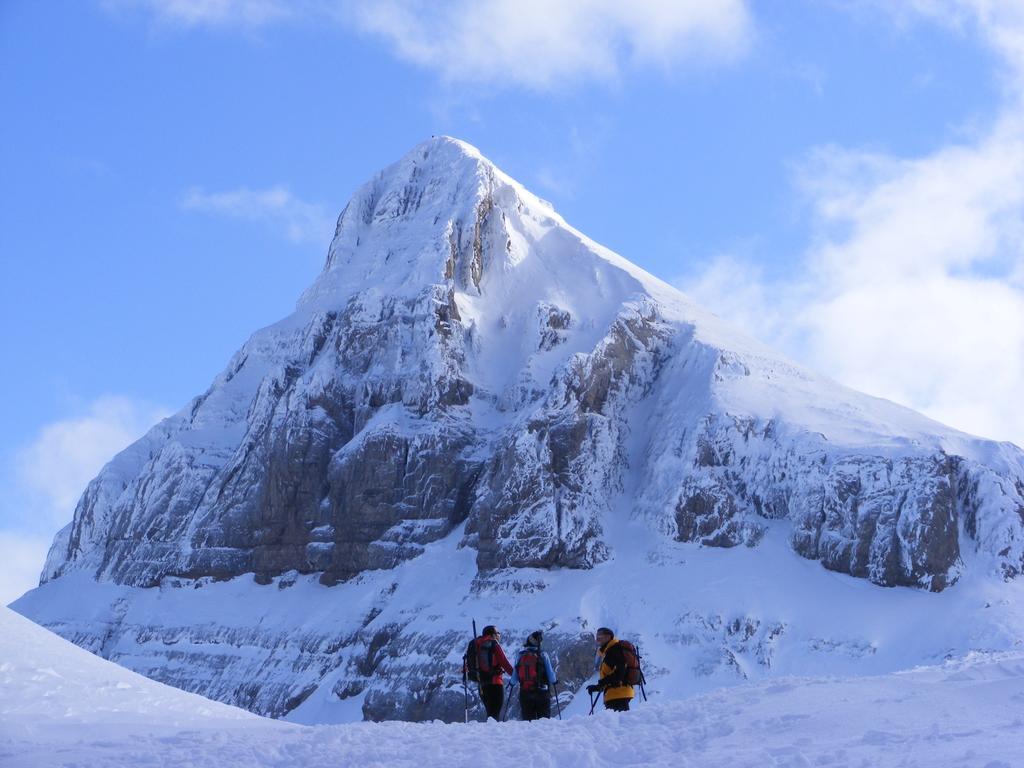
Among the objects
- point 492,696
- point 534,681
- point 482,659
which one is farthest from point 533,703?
point 482,659

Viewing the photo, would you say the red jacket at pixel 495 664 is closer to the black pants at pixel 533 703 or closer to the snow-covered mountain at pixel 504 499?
the black pants at pixel 533 703

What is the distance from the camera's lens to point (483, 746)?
18750mm

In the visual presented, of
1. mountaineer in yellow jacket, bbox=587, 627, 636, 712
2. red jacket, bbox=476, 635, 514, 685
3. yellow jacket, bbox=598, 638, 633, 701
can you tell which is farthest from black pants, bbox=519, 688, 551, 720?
yellow jacket, bbox=598, 638, 633, 701

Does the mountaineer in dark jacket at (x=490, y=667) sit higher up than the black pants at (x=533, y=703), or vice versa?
the mountaineer in dark jacket at (x=490, y=667)

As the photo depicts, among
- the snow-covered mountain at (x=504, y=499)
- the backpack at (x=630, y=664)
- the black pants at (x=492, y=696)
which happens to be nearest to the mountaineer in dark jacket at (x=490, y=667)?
the black pants at (x=492, y=696)

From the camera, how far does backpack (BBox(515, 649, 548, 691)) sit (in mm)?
26984

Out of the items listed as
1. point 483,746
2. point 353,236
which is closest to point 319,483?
point 353,236

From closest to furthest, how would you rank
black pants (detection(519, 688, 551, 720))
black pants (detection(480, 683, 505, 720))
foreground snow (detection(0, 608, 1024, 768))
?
foreground snow (detection(0, 608, 1024, 768)) → black pants (detection(519, 688, 551, 720)) → black pants (detection(480, 683, 505, 720))

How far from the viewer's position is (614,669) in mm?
25656

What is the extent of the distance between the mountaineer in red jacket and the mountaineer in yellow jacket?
2.56 metres

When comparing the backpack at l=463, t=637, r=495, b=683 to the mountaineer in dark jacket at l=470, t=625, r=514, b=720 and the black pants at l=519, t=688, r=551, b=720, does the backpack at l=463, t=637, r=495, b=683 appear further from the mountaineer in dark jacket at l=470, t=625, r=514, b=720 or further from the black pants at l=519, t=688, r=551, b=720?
the black pants at l=519, t=688, r=551, b=720

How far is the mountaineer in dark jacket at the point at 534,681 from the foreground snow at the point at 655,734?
4.76 meters

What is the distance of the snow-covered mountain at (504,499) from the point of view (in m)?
87.4

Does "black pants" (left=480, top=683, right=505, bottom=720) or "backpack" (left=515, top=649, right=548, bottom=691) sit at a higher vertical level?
"backpack" (left=515, top=649, right=548, bottom=691)
